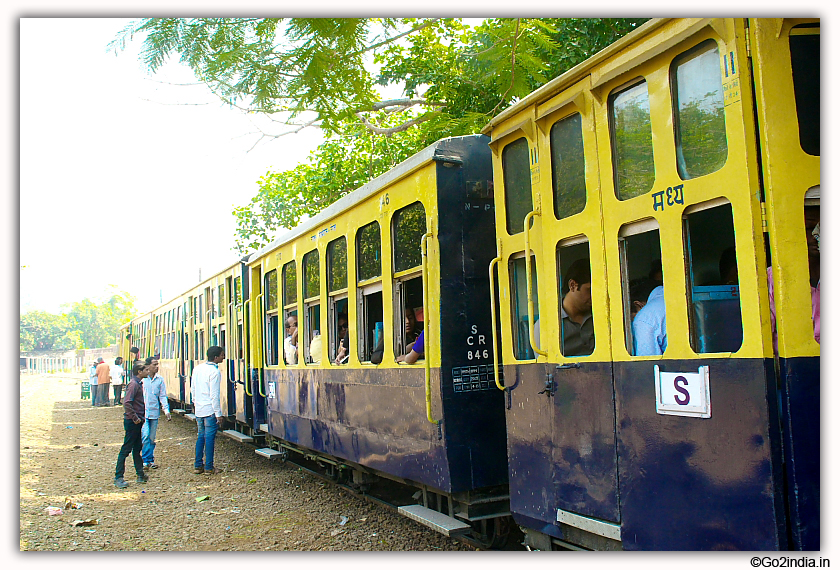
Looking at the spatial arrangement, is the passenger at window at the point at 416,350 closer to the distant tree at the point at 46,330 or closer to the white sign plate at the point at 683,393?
the white sign plate at the point at 683,393

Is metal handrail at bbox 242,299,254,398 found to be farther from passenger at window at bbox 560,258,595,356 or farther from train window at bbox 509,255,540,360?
passenger at window at bbox 560,258,595,356

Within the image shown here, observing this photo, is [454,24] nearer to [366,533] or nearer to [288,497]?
[366,533]

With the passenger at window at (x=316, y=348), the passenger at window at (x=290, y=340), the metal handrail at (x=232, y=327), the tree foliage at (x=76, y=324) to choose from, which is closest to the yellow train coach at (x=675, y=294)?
the passenger at window at (x=316, y=348)

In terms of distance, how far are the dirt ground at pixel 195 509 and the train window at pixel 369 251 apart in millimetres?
2312

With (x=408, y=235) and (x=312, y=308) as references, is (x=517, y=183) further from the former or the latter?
(x=312, y=308)

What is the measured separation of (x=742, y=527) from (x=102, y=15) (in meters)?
4.71

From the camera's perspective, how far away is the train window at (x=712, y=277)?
3.07 metres

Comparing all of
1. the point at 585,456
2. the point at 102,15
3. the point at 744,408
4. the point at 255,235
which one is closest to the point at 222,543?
the point at 585,456

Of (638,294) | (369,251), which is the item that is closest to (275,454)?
(369,251)

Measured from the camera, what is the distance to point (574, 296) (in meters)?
3.97

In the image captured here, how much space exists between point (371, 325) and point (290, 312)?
281 cm

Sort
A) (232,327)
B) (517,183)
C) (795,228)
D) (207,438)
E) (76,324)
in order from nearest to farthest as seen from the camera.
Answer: (795,228), (517,183), (207,438), (232,327), (76,324)

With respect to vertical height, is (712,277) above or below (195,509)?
above

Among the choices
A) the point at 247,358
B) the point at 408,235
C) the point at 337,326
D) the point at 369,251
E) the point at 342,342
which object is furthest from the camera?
the point at 247,358
